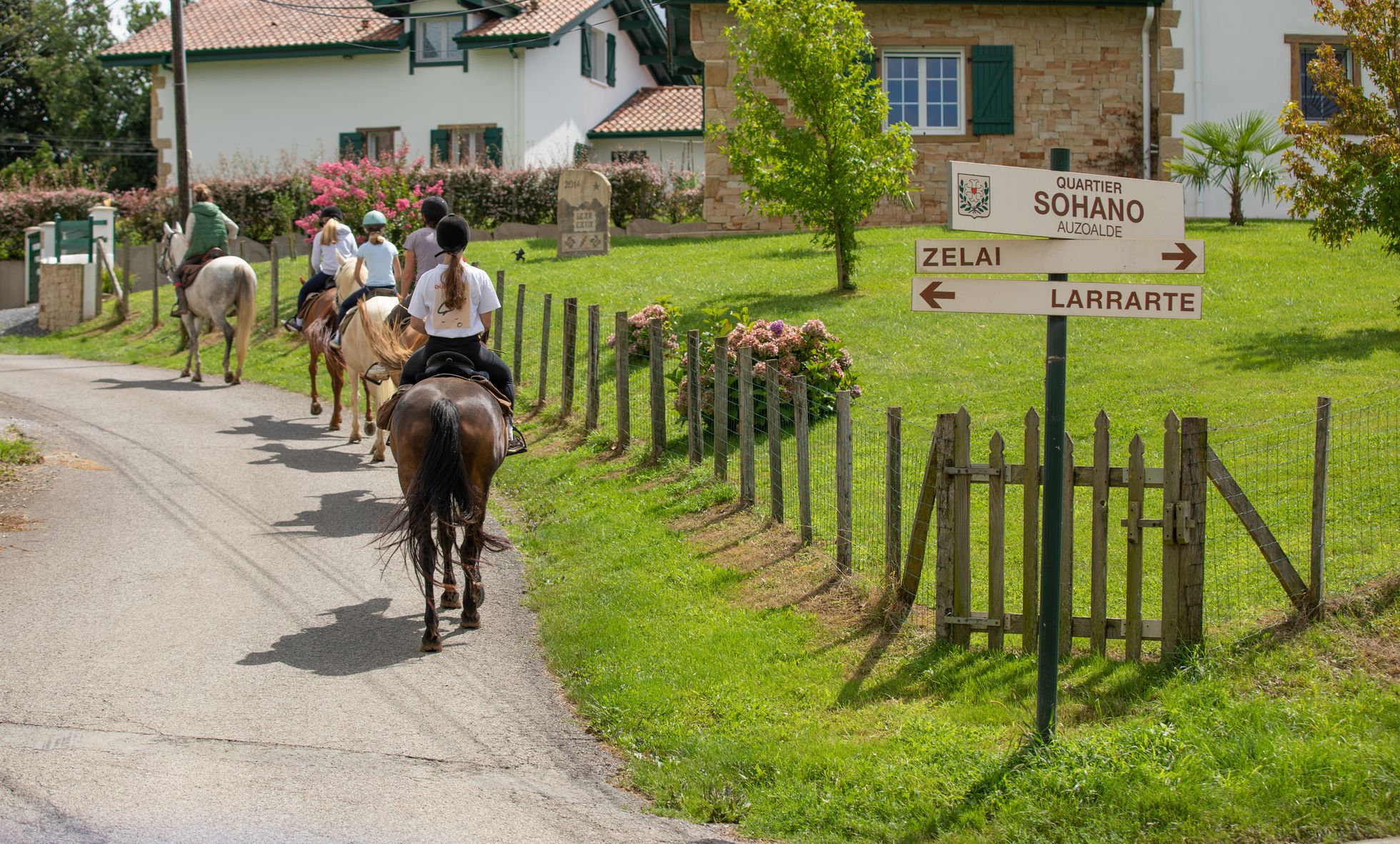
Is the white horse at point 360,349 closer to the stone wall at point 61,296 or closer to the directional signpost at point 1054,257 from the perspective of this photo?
the directional signpost at point 1054,257

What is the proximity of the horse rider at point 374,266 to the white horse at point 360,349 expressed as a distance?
0.10m

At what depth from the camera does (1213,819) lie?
5.54 metres

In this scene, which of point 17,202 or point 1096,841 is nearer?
point 1096,841

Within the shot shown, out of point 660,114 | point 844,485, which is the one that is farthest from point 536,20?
point 844,485

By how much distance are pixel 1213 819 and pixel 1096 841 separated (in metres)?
0.51

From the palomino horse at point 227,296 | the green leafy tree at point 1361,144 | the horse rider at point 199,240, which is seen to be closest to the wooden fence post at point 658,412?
the palomino horse at point 227,296

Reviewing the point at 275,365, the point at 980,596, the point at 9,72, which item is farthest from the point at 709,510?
the point at 9,72

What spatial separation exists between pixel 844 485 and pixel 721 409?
2640mm

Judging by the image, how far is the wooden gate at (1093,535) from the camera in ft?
23.7

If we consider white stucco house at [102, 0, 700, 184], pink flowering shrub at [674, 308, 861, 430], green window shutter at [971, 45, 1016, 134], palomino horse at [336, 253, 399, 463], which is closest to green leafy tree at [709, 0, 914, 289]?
pink flowering shrub at [674, 308, 861, 430]

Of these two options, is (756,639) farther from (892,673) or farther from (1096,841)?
(1096,841)

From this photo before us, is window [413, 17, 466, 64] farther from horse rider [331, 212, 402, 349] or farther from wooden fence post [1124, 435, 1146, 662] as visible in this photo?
wooden fence post [1124, 435, 1146, 662]

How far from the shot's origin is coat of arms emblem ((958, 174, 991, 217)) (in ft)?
18.6

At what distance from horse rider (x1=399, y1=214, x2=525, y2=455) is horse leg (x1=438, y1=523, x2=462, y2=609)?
1.18 meters
